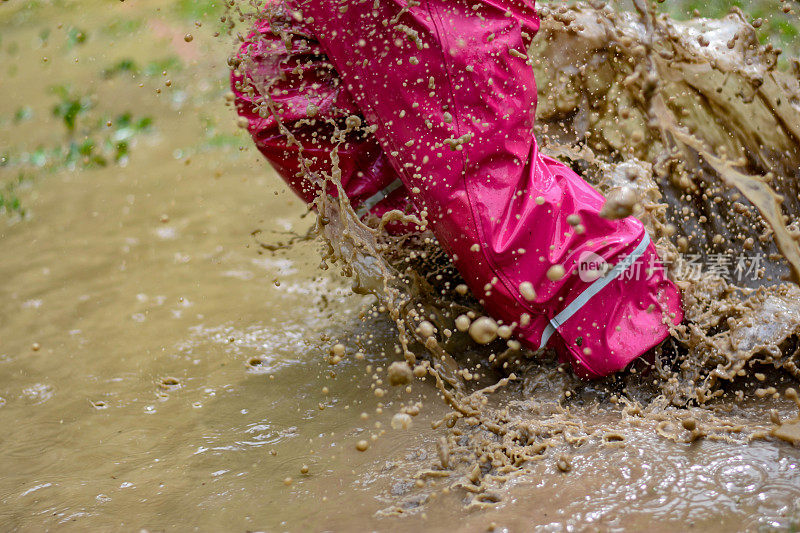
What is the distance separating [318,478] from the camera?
6.24ft

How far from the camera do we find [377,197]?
2.29m

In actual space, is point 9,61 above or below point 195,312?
above

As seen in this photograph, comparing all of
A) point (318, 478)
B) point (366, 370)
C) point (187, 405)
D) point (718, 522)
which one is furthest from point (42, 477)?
point (718, 522)

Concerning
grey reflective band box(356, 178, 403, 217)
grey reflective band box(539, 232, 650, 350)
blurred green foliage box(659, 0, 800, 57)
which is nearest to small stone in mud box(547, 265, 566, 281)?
grey reflective band box(539, 232, 650, 350)

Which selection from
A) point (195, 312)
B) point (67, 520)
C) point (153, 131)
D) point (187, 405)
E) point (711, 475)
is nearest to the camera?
point (711, 475)

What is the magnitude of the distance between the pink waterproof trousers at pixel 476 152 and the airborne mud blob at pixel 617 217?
0.03 meters

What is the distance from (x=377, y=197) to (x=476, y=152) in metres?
0.45

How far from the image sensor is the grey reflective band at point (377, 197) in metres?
2.28

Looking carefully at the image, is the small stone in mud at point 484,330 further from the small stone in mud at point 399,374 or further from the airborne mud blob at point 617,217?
the small stone in mud at point 399,374

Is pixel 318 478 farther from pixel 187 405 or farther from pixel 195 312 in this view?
pixel 195 312

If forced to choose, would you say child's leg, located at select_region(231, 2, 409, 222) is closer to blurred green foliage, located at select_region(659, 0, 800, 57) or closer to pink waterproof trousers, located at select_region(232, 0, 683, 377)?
pink waterproof trousers, located at select_region(232, 0, 683, 377)

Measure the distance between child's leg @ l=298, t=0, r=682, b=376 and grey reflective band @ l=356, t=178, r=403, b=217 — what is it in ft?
0.74

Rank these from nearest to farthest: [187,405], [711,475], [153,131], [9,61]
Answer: [711,475] → [187,405] → [153,131] → [9,61]

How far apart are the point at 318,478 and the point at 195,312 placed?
1340 mm
